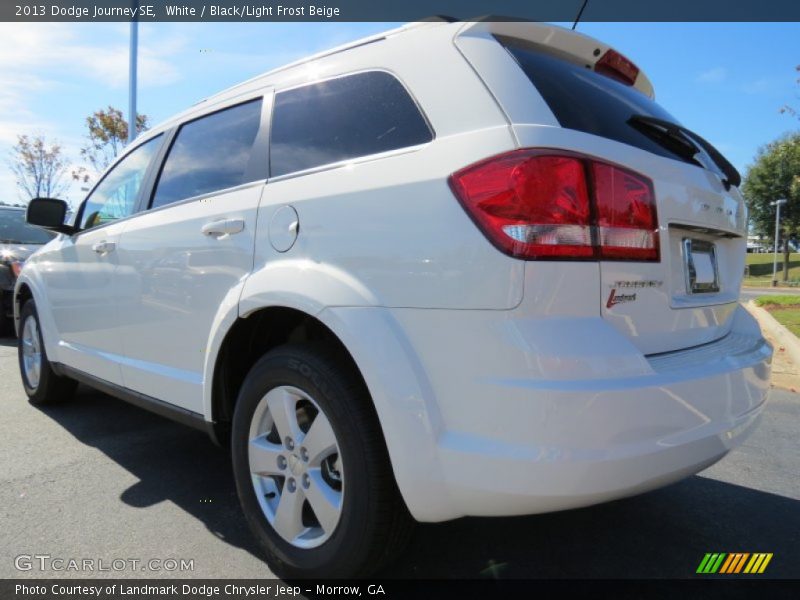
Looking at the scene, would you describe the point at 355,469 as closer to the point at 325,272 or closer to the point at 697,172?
the point at 325,272

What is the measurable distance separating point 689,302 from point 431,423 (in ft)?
3.32

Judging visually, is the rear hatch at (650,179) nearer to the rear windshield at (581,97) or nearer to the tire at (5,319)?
the rear windshield at (581,97)

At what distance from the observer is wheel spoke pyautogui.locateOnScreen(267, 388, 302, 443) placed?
81.0 inches

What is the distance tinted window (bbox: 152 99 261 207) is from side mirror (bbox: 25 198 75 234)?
3.88ft

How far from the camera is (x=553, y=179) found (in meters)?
1.62

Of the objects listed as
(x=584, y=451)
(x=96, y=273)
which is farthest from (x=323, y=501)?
(x=96, y=273)

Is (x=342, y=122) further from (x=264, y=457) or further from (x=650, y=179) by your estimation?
(x=264, y=457)

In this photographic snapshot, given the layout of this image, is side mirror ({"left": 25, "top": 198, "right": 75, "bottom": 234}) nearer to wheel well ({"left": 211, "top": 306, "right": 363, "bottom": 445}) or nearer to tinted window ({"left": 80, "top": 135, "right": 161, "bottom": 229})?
tinted window ({"left": 80, "top": 135, "right": 161, "bottom": 229})

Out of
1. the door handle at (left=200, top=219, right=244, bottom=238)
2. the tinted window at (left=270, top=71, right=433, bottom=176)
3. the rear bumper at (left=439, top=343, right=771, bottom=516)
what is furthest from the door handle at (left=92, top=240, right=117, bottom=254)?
the rear bumper at (left=439, top=343, right=771, bottom=516)

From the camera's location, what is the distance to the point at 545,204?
1.61m

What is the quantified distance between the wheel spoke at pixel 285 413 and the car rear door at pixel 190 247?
1.47ft

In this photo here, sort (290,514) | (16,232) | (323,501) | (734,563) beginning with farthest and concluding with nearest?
(16,232) → (734,563) → (290,514) → (323,501)

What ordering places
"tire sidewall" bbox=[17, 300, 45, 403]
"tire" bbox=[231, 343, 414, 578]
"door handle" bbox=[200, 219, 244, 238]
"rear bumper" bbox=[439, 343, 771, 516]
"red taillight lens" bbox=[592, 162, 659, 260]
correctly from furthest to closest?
"tire sidewall" bbox=[17, 300, 45, 403] → "door handle" bbox=[200, 219, 244, 238] → "tire" bbox=[231, 343, 414, 578] → "red taillight lens" bbox=[592, 162, 659, 260] → "rear bumper" bbox=[439, 343, 771, 516]

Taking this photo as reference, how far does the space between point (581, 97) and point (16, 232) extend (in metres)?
9.02
